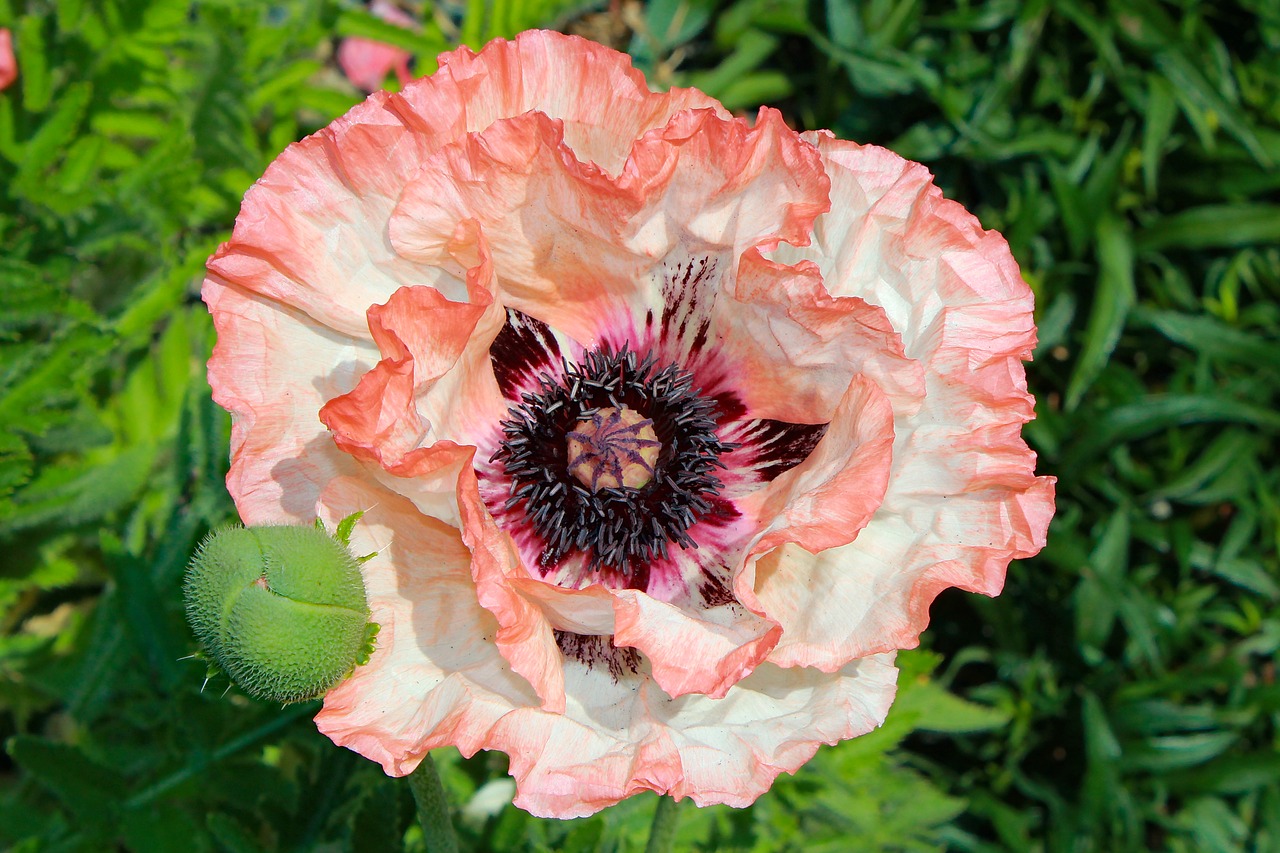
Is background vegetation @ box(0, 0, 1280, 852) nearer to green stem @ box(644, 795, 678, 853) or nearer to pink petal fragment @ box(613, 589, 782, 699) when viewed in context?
green stem @ box(644, 795, 678, 853)

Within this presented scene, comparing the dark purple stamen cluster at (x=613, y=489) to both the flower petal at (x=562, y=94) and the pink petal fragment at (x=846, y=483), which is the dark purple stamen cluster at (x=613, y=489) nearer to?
the pink petal fragment at (x=846, y=483)

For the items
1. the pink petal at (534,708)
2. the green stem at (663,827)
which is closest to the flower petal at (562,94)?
the pink petal at (534,708)

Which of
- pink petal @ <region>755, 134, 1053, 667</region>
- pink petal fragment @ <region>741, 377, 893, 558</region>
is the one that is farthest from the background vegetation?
pink petal fragment @ <region>741, 377, 893, 558</region>

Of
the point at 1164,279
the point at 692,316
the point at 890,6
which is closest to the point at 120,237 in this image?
the point at 692,316

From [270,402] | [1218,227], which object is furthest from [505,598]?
[1218,227]

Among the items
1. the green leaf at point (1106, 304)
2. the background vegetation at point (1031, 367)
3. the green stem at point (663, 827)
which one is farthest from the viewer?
the green leaf at point (1106, 304)

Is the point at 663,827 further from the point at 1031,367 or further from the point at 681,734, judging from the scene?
the point at 1031,367

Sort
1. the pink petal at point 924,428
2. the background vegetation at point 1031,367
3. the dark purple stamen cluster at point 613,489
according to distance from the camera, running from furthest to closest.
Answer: the background vegetation at point 1031,367
the dark purple stamen cluster at point 613,489
the pink petal at point 924,428
